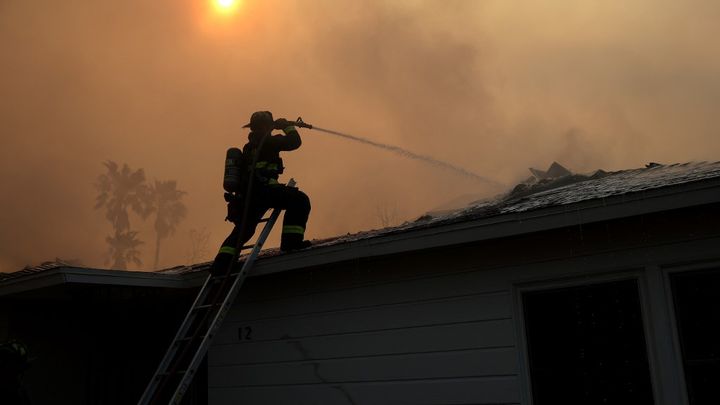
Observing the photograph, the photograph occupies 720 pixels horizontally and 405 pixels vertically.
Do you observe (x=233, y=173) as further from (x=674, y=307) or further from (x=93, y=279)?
→ (x=674, y=307)

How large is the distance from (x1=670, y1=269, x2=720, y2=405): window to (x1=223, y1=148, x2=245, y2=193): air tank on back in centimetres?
383

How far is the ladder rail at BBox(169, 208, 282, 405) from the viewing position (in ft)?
17.6

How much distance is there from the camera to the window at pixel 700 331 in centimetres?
439

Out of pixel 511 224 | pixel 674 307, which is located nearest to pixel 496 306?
pixel 511 224

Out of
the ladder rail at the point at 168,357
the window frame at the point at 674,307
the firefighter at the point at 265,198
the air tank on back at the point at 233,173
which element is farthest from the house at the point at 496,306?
the air tank on back at the point at 233,173

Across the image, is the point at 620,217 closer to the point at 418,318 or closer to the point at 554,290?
the point at 554,290

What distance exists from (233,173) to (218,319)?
4.97 feet

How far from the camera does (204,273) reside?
679 cm

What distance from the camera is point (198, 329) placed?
5691 millimetres

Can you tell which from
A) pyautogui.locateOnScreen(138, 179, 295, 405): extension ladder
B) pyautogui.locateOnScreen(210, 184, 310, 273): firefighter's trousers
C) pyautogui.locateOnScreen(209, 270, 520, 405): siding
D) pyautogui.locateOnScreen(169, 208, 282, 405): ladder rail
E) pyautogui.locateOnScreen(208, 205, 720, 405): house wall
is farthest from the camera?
pyautogui.locateOnScreen(210, 184, 310, 273): firefighter's trousers

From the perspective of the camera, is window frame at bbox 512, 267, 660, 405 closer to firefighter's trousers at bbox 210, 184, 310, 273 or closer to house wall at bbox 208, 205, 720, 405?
house wall at bbox 208, 205, 720, 405

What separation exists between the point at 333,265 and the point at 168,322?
3.41m

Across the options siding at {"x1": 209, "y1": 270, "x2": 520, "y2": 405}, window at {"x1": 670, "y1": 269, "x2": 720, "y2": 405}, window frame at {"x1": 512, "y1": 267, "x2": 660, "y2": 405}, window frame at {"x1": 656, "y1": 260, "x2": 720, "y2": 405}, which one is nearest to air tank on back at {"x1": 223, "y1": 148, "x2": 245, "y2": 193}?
siding at {"x1": 209, "y1": 270, "x2": 520, "y2": 405}

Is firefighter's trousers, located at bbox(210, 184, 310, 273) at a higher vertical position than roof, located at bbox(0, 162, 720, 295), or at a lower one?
higher
